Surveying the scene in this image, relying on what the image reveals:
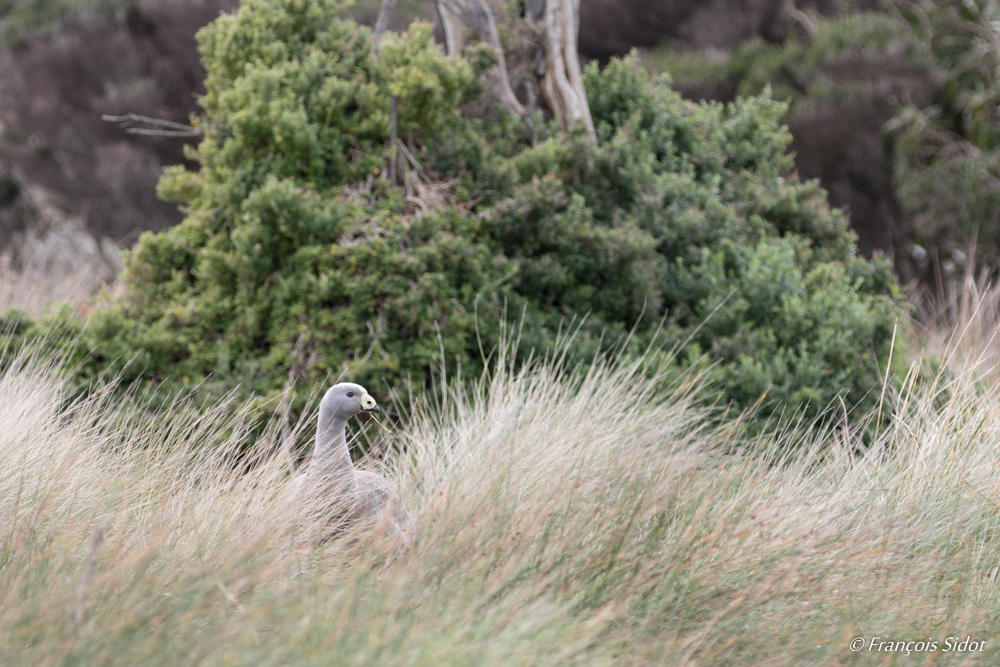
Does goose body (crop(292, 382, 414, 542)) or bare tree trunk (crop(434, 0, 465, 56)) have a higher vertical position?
bare tree trunk (crop(434, 0, 465, 56))

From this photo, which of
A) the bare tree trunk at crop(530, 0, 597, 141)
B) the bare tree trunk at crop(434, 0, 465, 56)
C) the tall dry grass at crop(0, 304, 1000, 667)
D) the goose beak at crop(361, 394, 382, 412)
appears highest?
the bare tree trunk at crop(434, 0, 465, 56)

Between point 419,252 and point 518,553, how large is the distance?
285cm


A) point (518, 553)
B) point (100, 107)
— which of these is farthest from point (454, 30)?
point (100, 107)

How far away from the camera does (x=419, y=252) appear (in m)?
5.53

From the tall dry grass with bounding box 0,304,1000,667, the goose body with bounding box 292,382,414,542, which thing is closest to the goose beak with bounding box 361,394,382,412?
the goose body with bounding box 292,382,414,542

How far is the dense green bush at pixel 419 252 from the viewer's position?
217 inches

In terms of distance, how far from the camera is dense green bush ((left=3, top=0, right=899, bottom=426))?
5.52m

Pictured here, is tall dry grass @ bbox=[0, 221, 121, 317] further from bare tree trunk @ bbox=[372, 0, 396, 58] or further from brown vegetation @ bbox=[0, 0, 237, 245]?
bare tree trunk @ bbox=[372, 0, 396, 58]

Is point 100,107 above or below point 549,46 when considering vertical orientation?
above

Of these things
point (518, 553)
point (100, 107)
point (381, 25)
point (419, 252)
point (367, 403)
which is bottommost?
point (518, 553)

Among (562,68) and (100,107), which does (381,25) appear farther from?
(100,107)

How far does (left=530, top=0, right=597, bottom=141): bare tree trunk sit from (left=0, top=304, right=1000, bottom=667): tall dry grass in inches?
118

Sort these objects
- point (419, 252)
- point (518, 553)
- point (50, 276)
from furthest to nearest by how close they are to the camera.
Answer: point (50, 276)
point (419, 252)
point (518, 553)

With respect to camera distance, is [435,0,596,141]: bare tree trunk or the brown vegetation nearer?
[435,0,596,141]: bare tree trunk
